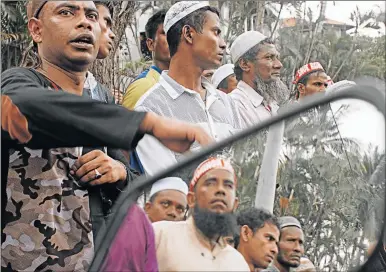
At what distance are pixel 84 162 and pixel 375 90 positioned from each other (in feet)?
3.93

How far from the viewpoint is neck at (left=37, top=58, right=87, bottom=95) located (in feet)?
7.86

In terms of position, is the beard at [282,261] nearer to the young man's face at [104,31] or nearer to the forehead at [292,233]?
the forehead at [292,233]

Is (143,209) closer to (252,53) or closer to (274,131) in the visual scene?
(274,131)

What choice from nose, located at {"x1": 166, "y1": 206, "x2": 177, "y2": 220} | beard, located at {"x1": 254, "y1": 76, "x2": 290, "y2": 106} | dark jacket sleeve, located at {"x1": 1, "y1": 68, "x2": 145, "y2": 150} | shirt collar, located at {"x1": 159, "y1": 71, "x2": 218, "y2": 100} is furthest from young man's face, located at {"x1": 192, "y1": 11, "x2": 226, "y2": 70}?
nose, located at {"x1": 166, "y1": 206, "x2": 177, "y2": 220}

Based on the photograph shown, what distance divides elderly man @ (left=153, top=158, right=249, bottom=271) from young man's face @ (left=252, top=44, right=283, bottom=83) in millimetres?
1914

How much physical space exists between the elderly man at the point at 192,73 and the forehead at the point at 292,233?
137 cm

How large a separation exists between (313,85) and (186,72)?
2.20 feet

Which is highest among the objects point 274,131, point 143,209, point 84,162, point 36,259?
point 274,131

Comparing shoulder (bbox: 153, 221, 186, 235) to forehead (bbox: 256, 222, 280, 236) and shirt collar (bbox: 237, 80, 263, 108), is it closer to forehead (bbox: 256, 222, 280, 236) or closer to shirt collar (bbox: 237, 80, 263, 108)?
forehead (bbox: 256, 222, 280, 236)

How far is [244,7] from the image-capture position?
4500 millimetres

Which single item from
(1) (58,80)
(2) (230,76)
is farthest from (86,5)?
(2) (230,76)

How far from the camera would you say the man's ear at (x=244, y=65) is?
127 inches

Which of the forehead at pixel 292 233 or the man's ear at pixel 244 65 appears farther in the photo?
the man's ear at pixel 244 65

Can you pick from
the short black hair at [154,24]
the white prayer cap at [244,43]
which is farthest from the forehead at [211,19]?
the short black hair at [154,24]
